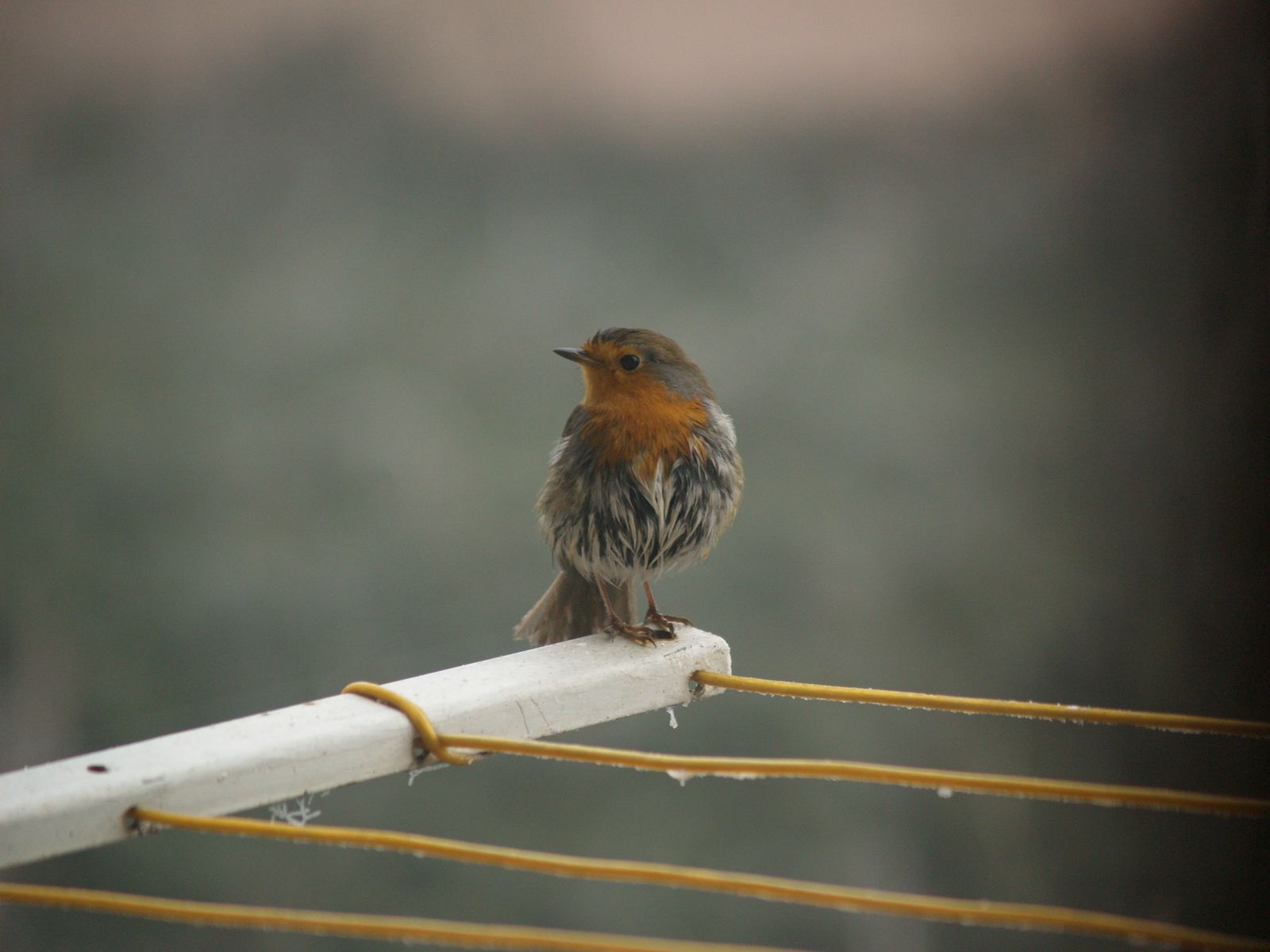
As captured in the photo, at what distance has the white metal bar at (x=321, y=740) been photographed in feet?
5.23

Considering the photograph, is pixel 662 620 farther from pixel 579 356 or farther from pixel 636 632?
pixel 579 356

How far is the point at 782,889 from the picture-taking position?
129cm

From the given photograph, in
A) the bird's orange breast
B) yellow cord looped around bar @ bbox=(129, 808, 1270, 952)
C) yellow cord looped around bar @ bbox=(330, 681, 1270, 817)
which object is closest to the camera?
yellow cord looped around bar @ bbox=(129, 808, 1270, 952)

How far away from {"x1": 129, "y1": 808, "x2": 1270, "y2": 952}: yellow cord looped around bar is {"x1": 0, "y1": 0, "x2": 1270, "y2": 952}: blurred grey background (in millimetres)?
6791

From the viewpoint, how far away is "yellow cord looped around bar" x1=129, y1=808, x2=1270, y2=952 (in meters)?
1.12

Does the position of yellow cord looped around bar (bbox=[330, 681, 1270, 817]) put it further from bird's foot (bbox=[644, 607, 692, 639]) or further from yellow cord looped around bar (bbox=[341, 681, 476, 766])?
bird's foot (bbox=[644, 607, 692, 639])

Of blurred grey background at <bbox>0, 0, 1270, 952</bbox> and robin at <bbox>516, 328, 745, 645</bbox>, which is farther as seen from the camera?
blurred grey background at <bbox>0, 0, 1270, 952</bbox>

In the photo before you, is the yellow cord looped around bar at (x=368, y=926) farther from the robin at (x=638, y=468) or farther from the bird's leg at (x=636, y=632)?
the robin at (x=638, y=468)

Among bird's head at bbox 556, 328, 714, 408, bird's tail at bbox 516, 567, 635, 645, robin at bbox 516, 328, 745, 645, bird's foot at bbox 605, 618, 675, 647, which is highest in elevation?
bird's head at bbox 556, 328, 714, 408

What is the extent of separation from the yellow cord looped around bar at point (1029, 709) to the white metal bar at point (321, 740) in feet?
0.83

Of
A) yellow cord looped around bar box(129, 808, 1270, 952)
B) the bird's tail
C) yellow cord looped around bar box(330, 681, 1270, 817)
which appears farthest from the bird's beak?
yellow cord looped around bar box(129, 808, 1270, 952)

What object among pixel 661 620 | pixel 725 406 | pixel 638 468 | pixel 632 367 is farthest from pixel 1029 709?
pixel 725 406

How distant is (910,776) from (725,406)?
6.95 metres

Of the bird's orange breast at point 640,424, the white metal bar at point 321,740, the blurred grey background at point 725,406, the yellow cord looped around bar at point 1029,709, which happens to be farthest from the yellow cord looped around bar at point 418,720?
the blurred grey background at point 725,406
